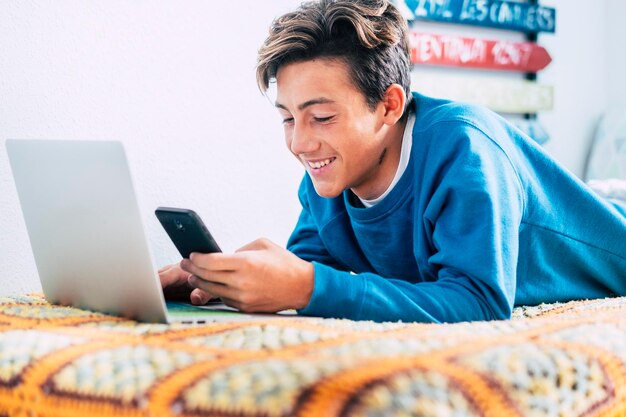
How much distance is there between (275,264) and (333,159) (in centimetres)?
32

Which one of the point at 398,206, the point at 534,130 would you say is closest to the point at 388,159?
the point at 398,206

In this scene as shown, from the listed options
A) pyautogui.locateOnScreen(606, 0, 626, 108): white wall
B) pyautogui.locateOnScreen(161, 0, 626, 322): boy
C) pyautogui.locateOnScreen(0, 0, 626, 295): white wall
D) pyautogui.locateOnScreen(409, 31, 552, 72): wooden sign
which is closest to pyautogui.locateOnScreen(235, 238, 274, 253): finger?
pyautogui.locateOnScreen(161, 0, 626, 322): boy

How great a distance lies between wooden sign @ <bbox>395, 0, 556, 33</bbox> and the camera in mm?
2188

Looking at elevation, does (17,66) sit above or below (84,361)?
above

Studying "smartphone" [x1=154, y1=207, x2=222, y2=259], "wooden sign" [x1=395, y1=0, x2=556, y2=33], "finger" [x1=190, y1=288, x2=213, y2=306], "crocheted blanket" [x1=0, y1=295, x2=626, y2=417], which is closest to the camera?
"crocheted blanket" [x1=0, y1=295, x2=626, y2=417]

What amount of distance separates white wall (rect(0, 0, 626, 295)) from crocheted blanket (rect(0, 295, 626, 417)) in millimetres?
775

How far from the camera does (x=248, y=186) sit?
5.75ft

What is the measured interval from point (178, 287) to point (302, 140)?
281 mm

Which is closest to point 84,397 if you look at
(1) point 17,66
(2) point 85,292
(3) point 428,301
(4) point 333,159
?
(2) point 85,292

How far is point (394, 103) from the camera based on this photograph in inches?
48.1

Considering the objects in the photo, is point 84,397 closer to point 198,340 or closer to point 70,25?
point 198,340

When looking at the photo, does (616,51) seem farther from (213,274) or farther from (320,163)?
(213,274)

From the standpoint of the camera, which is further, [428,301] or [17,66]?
[17,66]

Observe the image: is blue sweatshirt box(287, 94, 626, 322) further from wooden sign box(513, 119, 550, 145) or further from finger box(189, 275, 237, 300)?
wooden sign box(513, 119, 550, 145)
